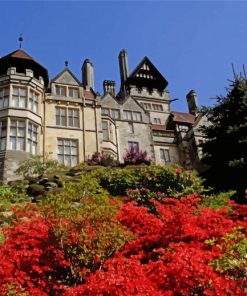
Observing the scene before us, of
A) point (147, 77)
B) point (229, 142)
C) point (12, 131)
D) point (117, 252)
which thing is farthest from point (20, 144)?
point (147, 77)

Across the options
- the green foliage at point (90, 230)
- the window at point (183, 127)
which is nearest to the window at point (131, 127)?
the window at point (183, 127)

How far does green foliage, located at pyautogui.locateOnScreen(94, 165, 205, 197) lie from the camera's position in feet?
60.0

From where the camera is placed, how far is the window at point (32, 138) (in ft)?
90.4

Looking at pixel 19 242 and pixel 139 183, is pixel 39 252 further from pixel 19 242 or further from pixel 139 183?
pixel 139 183

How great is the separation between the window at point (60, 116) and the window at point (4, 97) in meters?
4.68

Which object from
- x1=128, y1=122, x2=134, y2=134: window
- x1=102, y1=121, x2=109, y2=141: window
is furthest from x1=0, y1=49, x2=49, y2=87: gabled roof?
x1=128, y1=122, x2=134, y2=134: window

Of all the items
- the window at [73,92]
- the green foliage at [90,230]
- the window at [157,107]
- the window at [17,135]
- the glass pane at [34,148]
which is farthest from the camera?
the window at [157,107]

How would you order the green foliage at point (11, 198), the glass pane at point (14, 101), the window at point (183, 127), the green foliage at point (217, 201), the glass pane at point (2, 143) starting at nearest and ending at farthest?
the green foliage at point (217, 201)
the green foliage at point (11, 198)
the glass pane at point (2, 143)
the glass pane at point (14, 101)
the window at point (183, 127)

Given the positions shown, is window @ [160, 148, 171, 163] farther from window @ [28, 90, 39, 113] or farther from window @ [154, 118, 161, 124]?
window @ [28, 90, 39, 113]

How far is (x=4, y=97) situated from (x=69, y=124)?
5.98 meters

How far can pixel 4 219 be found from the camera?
46.6 ft

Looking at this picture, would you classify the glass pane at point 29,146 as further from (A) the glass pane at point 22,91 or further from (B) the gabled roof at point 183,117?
(B) the gabled roof at point 183,117

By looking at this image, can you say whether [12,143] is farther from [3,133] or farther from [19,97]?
[19,97]

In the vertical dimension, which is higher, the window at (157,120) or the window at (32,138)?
the window at (157,120)
